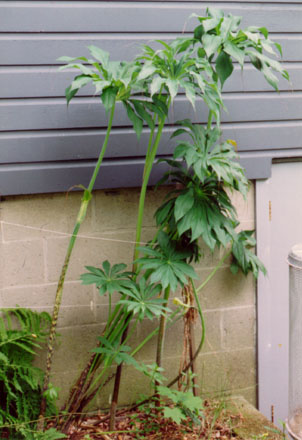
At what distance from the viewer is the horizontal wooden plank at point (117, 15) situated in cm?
281

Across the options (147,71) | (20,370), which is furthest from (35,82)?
(20,370)

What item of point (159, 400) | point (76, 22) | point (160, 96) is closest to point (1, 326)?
point (159, 400)

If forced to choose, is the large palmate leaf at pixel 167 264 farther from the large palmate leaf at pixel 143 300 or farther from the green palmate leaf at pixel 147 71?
the green palmate leaf at pixel 147 71

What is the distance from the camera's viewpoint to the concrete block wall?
117 inches

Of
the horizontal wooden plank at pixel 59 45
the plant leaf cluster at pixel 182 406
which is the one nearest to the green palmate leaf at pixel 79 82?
the horizontal wooden plank at pixel 59 45

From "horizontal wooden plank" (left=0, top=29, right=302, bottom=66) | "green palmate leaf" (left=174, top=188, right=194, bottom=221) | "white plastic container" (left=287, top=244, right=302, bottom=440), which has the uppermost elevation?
"horizontal wooden plank" (left=0, top=29, right=302, bottom=66)

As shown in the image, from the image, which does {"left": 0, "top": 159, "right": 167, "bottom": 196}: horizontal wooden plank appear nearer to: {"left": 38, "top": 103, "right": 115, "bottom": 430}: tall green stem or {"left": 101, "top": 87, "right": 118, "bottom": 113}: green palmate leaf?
{"left": 38, "top": 103, "right": 115, "bottom": 430}: tall green stem

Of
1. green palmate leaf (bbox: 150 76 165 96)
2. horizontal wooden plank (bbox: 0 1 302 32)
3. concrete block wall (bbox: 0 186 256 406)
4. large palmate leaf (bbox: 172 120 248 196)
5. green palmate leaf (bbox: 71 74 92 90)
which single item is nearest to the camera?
green palmate leaf (bbox: 150 76 165 96)

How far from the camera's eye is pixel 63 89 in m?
2.90

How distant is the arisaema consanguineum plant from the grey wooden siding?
0.18m

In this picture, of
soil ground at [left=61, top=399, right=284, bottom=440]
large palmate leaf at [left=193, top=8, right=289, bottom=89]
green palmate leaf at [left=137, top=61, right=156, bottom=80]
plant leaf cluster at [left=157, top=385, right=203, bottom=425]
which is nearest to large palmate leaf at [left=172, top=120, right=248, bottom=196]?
large palmate leaf at [left=193, top=8, right=289, bottom=89]

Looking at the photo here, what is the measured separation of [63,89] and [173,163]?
657 mm

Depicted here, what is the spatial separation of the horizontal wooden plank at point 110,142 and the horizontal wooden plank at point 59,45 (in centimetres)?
36

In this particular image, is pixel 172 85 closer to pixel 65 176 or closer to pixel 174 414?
pixel 65 176
